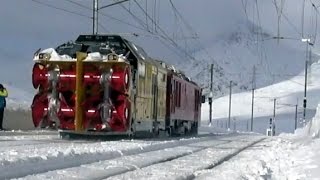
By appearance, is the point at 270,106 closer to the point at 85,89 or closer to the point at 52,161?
the point at 85,89

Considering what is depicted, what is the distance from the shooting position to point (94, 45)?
85.0 ft

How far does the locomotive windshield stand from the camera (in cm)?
2538

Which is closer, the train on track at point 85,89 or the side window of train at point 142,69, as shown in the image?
the train on track at point 85,89

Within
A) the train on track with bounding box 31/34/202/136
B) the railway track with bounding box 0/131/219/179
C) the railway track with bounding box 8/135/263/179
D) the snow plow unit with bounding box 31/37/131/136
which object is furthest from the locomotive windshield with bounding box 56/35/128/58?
the railway track with bounding box 0/131/219/179

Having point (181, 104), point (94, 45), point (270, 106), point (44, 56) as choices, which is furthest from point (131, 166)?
point (270, 106)

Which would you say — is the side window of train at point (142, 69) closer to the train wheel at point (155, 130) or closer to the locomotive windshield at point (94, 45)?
the locomotive windshield at point (94, 45)

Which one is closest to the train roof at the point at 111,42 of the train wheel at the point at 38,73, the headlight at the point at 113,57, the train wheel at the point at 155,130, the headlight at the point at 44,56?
the headlight at the point at 113,57

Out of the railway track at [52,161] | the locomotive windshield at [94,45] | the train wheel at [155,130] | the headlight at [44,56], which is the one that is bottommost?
the railway track at [52,161]

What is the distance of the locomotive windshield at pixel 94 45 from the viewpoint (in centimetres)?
2538

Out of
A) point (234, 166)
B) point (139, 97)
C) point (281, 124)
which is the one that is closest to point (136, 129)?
point (139, 97)

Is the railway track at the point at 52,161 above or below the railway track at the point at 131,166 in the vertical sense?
above

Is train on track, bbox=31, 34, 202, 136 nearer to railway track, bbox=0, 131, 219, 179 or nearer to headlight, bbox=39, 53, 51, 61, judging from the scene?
headlight, bbox=39, 53, 51, 61

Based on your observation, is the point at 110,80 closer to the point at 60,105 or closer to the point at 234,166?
the point at 60,105

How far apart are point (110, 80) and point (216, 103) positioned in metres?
145
